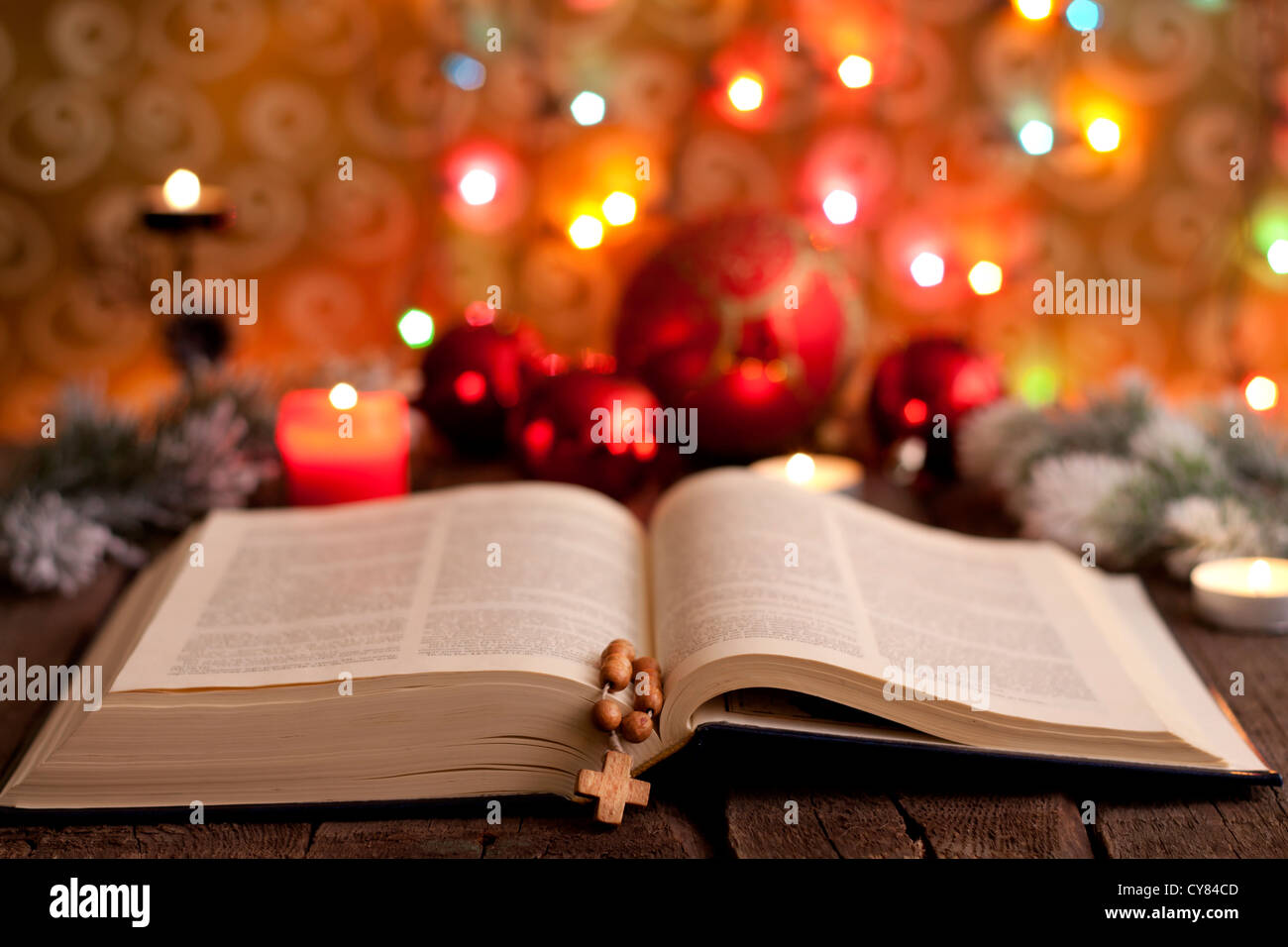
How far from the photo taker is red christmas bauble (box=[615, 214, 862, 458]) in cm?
113

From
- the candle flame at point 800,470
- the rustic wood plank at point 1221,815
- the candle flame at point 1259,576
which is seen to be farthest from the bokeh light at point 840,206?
the rustic wood plank at point 1221,815

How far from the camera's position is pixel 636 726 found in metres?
0.59

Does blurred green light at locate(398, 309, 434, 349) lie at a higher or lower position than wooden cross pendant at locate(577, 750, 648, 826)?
higher

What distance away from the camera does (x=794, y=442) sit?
4.14 feet

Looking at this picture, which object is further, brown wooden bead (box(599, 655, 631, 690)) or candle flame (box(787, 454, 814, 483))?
candle flame (box(787, 454, 814, 483))

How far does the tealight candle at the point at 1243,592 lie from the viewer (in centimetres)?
80

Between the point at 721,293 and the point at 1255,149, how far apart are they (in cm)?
80

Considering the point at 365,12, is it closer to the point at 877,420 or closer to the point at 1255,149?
the point at 877,420

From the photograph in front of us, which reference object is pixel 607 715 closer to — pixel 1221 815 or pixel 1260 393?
pixel 1221 815

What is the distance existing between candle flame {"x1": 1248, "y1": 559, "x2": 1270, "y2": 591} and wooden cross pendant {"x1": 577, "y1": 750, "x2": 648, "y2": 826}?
52cm

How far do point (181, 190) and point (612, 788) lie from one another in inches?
37.9

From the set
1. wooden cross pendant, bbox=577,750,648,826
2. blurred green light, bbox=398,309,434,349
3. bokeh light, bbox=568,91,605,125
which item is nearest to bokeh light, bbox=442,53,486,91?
bokeh light, bbox=568,91,605,125

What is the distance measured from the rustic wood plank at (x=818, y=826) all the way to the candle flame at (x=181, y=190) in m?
0.98

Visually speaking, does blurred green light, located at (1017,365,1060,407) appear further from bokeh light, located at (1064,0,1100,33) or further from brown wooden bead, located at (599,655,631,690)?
brown wooden bead, located at (599,655,631,690)
